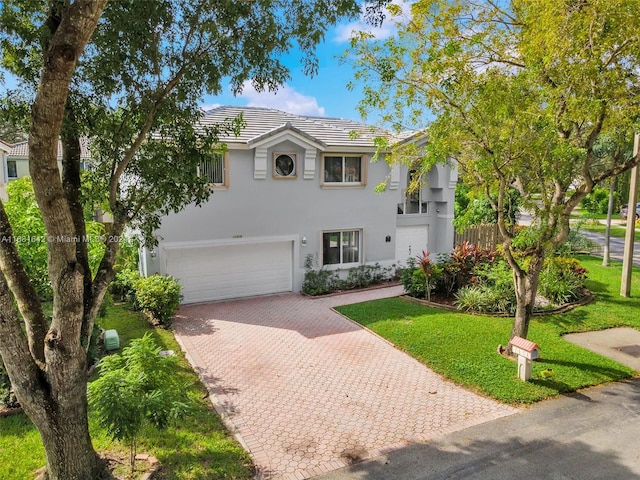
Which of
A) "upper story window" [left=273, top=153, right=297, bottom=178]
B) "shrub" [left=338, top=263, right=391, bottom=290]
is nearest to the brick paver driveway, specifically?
"shrub" [left=338, top=263, right=391, bottom=290]

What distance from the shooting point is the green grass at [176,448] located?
6320 mm

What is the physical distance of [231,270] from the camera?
16375mm

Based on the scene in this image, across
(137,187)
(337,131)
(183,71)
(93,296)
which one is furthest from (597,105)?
(337,131)

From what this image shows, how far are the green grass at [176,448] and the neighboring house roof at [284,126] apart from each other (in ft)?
33.4

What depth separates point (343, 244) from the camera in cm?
1833

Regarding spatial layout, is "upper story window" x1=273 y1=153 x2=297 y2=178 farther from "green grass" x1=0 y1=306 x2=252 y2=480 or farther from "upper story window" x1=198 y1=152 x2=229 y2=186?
"green grass" x1=0 y1=306 x2=252 y2=480

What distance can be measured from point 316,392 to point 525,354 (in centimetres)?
448

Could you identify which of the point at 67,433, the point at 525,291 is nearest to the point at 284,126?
the point at 525,291

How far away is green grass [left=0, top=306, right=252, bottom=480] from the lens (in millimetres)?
6320

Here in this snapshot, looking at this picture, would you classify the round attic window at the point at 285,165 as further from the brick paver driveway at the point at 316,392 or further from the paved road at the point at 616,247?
the paved road at the point at 616,247

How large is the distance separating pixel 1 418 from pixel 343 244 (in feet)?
Answer: 42.1

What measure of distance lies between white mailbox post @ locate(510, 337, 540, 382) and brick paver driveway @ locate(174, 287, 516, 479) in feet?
4.28

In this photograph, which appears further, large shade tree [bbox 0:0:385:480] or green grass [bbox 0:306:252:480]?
green grass [bbox 0:306:252:480]

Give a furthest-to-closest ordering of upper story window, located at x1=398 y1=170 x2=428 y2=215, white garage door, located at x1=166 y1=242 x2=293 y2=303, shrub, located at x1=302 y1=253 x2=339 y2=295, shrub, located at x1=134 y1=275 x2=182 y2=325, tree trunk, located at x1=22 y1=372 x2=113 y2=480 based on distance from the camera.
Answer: upper story window, located at x1=398 y1=170 x2=428 y2=215 → shrub, located at x1=302 y1=253 x2=339 y2=295 → white garage door, located at x1=166 y1=242 x2=293 y2=303 → shrub, located at x1=134 y1=275 x2=182 y2=325 → tree trunk, located at x1=22 y1=372 x2=113 y2=480
